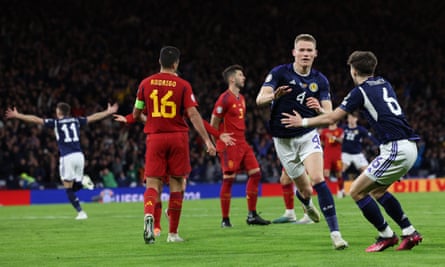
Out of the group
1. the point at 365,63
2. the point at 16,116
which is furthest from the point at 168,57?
the point at 16,116

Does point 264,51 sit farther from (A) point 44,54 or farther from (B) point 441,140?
(A) point 44,54

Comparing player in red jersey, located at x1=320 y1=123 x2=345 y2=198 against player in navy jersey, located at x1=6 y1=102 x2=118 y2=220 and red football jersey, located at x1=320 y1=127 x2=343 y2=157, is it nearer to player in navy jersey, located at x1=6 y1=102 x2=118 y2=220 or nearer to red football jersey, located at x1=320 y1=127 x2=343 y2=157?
red football jersey, located at x1=320 y1=127 x2=343 y2=157

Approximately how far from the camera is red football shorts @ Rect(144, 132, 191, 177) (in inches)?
408

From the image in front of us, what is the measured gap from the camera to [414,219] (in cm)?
1409

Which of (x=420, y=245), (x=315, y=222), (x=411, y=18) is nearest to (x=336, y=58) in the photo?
(x=411, y=18)

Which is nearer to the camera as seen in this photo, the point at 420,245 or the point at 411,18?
the point at 420,245

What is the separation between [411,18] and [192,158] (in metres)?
20.9

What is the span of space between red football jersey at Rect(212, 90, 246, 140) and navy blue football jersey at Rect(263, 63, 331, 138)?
3319 millimetres

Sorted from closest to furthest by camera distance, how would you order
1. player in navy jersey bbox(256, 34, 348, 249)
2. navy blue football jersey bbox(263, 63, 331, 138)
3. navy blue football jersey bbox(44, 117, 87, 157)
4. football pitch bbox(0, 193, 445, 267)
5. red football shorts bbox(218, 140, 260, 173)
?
football pitch bbox(0, 193, 445, 267)
player in navy jersey bbox(256, 34, 348, 249)
navy blue football jersey bbox(263, 63, 331, 138)
red football shorts bbox(218, 140, 260, 173)
navy blue football jersey bbox(44, 117, 87, 157)

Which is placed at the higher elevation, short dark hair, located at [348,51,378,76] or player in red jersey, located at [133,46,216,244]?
short dark hair, located at [348,51,378,76]

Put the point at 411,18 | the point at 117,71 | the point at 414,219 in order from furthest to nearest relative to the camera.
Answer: the point at 411,18, the point at 117,71, the point at 414,219

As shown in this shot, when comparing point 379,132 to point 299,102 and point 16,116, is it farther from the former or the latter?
point 16,116

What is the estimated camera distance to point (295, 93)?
10.3 metres

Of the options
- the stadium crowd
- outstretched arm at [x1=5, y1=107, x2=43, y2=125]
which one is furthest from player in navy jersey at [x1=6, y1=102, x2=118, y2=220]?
the stadium crowd
